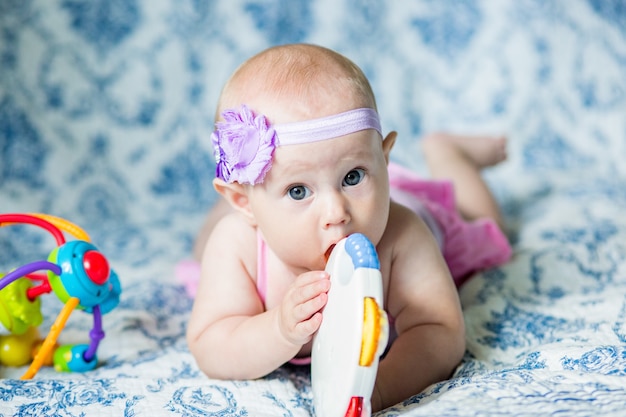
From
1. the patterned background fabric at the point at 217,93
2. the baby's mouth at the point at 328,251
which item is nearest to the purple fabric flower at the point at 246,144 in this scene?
the baby's mouth at the point at 328,251

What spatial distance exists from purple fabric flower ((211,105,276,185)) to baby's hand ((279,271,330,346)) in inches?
5.9

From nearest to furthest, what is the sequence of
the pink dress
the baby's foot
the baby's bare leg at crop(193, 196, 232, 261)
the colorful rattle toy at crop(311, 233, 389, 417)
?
the colorful rattle toy at crop(311, 233, 389, 417) < the pink dress < the baby's bare leg at crop(193, 196, 232, 261) < the baby's foot

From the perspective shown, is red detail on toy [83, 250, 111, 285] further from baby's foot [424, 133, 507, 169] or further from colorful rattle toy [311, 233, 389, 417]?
baby's foot [424, 133, 507, 169]

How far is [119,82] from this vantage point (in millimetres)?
2047

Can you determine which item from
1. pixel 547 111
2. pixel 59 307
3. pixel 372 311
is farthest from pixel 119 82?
pixel 372 311

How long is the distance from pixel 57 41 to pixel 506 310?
1380mm

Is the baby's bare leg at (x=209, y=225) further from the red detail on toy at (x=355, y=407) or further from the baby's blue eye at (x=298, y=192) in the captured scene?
the red detail on toy at (x=355, y=407)

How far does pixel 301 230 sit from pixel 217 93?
4.06ft

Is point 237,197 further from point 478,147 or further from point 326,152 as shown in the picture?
point 478,147

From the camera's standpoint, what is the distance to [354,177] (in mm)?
952

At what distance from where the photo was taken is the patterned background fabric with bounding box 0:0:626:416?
5.23 ft

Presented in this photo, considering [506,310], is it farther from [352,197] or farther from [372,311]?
A: [372,311]

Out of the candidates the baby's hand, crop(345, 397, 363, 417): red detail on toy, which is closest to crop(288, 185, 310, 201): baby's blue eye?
the baby's hand

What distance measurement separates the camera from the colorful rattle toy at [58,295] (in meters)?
1.05
